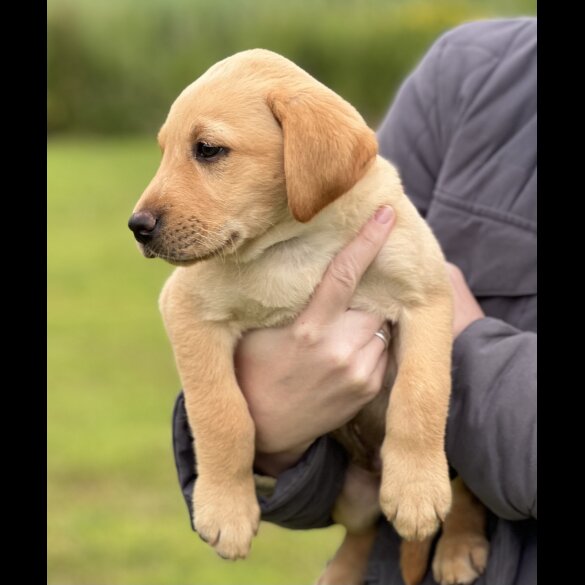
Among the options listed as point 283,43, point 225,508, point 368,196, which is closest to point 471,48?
point 368,196

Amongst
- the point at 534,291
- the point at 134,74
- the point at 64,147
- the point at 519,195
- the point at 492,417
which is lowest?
the point at 64,147

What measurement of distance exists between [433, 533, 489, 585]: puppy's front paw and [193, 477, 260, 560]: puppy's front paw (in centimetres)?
48

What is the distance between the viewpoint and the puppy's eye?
213 centimetres

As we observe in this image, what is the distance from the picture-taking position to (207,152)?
2.13 meters

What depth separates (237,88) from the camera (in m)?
2.14

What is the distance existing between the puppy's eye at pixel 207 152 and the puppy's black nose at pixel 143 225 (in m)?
0.17

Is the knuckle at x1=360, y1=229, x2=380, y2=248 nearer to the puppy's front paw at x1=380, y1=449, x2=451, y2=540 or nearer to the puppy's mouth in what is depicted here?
the puppy's mouth

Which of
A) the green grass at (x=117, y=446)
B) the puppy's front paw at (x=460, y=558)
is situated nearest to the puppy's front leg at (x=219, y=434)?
the puppy's front paw at (x=460, y=558)

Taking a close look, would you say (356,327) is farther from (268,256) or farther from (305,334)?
(268,256)

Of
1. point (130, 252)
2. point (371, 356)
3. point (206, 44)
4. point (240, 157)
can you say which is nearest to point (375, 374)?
A: point (371, 356)

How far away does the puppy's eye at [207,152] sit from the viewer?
213 cm

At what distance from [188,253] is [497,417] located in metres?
0.77
